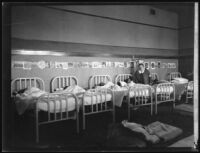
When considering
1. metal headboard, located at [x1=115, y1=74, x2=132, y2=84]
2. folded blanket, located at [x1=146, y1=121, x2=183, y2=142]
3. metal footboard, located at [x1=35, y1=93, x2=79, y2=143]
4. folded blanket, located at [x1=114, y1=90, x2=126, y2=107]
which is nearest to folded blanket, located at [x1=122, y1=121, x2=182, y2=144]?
folded blanket, located at [x1=146, y1=121, x2=183, y2=142]

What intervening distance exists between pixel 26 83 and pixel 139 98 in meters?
1.92

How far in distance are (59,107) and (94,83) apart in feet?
3.75

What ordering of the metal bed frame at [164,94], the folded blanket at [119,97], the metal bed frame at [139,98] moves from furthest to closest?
1. the metal bed frame at [164,94]
2. the metal bed frame at [139,98]
3. the folded blanket at [119,97]

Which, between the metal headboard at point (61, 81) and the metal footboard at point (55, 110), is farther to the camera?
the metal headboard at point (61, 81)

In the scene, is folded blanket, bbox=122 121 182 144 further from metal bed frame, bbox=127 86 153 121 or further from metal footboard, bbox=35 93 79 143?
metal footboard, bbox=35 93 79 143

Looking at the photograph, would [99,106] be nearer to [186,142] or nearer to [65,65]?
[65,65]

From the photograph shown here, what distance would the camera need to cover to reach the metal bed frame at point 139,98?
2.65 m

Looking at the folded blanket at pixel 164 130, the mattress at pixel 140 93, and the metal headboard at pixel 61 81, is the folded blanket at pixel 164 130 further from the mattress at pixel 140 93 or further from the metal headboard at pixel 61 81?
the metal headboard at pixel 61 81

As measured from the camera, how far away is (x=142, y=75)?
288 cm

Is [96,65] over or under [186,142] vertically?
over

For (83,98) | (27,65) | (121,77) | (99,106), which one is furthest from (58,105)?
(121,77)

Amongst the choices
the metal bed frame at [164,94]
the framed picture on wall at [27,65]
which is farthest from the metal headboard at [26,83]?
the metal bed frame at [164,94]

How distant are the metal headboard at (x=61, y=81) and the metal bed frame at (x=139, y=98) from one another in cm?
110

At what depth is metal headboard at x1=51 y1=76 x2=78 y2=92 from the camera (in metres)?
2.71
